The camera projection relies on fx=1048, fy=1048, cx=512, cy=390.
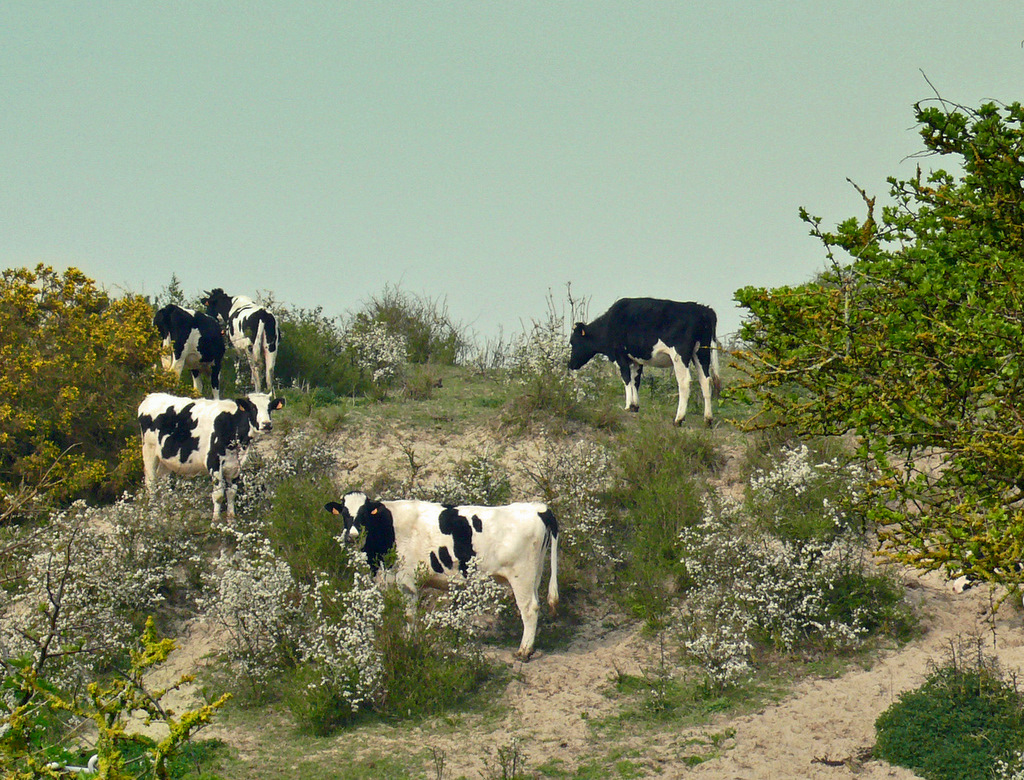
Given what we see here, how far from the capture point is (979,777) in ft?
34.0

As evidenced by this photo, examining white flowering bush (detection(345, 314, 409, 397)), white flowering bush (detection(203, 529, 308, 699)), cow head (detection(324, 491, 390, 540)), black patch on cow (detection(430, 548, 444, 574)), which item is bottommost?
white flowering bush (detection(203, 529, 308, 699))

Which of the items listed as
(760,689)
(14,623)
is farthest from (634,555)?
(14,623)

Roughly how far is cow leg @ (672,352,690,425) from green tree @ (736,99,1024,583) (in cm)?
1057

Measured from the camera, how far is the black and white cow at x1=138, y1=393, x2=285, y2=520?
17391 mm

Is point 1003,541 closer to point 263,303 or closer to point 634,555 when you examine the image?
point 634,555

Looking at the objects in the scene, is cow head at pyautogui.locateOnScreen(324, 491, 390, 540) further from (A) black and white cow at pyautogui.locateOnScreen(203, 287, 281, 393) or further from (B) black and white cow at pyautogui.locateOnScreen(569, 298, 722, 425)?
(A) black and white cow at pyautogui.locateOnScreen(203, 287, 281, 393)

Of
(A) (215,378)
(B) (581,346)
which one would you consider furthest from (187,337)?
(B) (581,346)

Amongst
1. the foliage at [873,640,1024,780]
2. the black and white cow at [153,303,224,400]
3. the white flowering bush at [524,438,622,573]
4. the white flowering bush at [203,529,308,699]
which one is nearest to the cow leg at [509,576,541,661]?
the white flowering bush at [524,438,622,573]

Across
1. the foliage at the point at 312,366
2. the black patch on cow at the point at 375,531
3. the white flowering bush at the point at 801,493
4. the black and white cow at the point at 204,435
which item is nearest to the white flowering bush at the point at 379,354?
the foliage at the point at 312,366

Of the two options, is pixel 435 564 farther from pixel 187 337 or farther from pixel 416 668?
pixel 187 337

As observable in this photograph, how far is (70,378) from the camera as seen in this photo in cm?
1939

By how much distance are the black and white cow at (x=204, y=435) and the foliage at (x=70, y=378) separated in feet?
4.60

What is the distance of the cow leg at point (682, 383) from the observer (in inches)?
766

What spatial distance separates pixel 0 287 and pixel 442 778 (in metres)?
14.3
